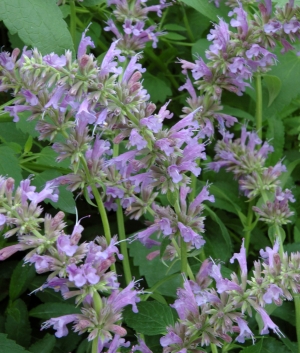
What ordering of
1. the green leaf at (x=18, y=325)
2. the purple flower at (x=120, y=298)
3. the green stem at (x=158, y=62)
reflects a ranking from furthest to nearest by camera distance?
1. the green stem at (x=158, y=62)
2. the green leaf at (x=18, y=325)
3. the purple flower at (x=120, y=298)

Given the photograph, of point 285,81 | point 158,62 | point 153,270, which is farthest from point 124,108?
point 158,62

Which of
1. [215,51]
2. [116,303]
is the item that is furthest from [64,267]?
[215,51]

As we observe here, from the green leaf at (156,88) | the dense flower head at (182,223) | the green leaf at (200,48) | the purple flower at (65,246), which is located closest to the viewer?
the purple flower at (65,246)

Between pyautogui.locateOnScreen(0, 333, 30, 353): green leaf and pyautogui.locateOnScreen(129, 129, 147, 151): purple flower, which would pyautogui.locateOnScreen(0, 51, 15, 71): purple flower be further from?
pyautogui.locateOnScreen(0, 333, 30, 353): green leaf

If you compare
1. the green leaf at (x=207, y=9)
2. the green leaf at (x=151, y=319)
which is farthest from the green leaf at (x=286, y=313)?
the green leaf at (x=207, y=9)

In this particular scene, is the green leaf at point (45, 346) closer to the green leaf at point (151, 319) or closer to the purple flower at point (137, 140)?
the green leaf at point (151, 319)

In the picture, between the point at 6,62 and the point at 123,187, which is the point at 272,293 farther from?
the point at 6,62
